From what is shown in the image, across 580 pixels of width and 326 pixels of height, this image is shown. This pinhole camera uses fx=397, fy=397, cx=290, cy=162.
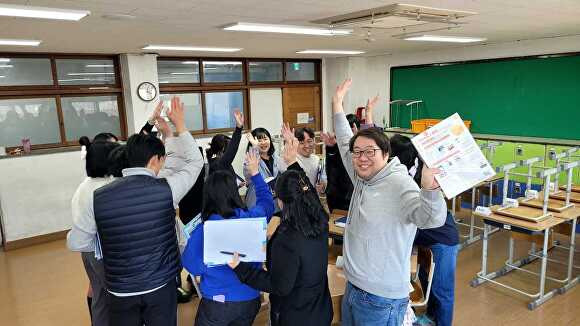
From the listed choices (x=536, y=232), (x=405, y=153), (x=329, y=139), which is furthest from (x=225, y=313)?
(x=536, y=232)

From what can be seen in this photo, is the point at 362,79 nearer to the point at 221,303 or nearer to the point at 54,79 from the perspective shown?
the point at 54,79

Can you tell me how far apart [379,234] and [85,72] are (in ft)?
20.5

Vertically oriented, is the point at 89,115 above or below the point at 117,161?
above

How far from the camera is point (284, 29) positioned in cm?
431

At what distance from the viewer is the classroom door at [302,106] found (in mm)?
8695

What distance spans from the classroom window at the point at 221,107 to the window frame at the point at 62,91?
5.33 feet

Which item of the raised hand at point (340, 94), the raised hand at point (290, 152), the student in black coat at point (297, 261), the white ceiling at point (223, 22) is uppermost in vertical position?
the white ceiling at point (223, 22)

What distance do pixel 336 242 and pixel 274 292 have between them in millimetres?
1872

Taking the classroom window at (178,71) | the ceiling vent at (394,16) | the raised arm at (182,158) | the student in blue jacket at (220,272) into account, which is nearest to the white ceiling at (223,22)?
the ceiling vent at (394,16)

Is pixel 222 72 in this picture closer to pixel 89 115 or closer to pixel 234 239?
pixel 89 115

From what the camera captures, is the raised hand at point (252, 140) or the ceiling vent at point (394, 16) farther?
the raised hand at point (252, 140)

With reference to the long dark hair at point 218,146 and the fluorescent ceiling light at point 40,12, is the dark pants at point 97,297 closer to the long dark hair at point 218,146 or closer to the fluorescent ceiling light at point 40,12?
the long dark hair at point 218,146

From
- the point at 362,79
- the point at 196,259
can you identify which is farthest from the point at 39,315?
the point at 362,79

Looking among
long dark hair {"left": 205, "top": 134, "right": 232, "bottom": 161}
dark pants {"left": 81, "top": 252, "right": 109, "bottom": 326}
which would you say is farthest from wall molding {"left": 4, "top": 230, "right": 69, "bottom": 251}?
dark pants {"left": 81, "top": 252, "right": 109, "bottom": 326}
